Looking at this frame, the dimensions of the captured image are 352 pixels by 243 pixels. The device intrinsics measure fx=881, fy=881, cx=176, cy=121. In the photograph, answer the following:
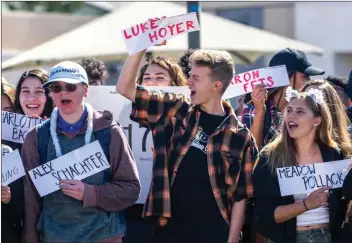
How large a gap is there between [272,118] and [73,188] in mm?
1694

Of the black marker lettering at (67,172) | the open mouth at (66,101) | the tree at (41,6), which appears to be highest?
the tree at (41,6)

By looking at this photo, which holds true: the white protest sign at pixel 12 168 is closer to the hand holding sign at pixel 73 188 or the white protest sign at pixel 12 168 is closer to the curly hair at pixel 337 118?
the hand holding sign at pixel 73 188

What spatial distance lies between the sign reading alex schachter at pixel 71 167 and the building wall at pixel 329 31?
14381 millimetres

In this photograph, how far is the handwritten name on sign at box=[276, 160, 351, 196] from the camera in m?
5.15

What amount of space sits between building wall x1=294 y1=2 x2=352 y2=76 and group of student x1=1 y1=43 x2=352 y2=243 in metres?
14.0

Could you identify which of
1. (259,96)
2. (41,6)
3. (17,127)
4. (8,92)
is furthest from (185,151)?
(41,6)

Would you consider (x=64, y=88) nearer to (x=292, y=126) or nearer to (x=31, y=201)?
(x=31, y=201)

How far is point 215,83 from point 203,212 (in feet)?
2.54

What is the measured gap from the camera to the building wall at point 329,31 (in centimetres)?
1920

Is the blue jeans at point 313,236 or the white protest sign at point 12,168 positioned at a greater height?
the white protest sign at point 12,168

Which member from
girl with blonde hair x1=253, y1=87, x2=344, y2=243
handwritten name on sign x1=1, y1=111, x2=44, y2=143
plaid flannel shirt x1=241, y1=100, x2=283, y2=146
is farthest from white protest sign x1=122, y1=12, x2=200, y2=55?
handwritten name on sign x1=1, y1=111, x2=44, y2=143

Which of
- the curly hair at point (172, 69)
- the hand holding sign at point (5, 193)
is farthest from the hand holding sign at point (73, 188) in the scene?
the curly hair at point (172, 69)

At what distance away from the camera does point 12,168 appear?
525cm

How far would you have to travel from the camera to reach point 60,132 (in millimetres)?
5160
